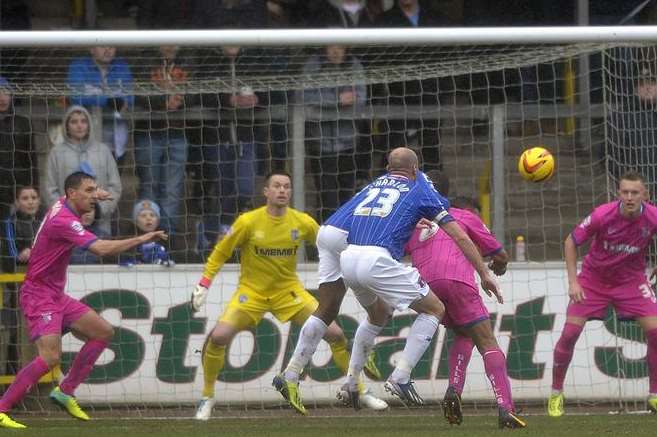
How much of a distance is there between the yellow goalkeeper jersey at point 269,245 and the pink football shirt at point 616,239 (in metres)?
2.26

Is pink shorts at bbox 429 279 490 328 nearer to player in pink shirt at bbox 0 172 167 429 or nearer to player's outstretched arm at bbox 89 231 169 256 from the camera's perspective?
player's outstretched arm at bbox 89 231 169 256

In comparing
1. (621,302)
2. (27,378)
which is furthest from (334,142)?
(27,378)

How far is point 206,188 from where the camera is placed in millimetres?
12547

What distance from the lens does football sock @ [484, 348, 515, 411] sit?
30.0 feet

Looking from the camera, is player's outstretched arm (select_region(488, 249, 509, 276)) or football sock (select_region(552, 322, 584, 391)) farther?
football sock (select_region(552, 322, 584, 391))

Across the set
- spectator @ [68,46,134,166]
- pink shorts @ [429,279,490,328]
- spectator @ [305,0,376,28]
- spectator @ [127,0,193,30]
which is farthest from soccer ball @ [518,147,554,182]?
spectator @ [127,0,193,30]

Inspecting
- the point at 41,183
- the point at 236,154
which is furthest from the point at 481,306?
the point at 41,183

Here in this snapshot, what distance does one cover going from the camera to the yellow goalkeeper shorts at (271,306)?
11.0 meters

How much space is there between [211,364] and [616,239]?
3.41 metres

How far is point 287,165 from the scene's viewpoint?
12.4 metres

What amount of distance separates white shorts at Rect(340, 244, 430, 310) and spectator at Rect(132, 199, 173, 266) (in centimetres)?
314

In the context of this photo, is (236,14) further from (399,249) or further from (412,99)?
(399,249)

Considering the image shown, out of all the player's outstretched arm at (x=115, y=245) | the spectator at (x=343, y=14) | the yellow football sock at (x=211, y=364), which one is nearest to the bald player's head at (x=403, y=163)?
the player's outstretched arm at (x=115, y=245)

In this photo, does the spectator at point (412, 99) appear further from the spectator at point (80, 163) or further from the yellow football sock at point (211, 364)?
the yellow football sock at point (211, 364)
